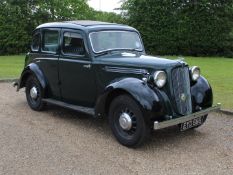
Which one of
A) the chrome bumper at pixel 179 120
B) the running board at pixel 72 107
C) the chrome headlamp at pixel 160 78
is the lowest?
the running board at pixel 72 107

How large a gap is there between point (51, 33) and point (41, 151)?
301 centimetres

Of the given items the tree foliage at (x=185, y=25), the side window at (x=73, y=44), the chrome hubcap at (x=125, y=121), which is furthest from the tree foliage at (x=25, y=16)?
the chrome hubcap at (x=125, y=121)

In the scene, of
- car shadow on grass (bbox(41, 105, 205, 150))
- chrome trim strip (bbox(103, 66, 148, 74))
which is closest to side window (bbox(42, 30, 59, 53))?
car shadow on grass (bbox(41, 105, 205, 150))

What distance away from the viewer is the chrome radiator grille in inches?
258

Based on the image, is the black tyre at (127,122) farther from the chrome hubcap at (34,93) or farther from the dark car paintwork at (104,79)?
the chrome hubcap at (34,93)

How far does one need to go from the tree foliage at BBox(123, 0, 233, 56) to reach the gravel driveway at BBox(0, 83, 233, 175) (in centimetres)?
1484

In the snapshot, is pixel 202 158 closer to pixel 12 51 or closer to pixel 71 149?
pixel 71 149

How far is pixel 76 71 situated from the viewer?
25.0 ft

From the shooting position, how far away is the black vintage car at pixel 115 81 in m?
6.36

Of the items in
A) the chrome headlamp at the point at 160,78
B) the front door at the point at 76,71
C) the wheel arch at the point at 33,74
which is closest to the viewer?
the chrome headlamp at the point at 160,78

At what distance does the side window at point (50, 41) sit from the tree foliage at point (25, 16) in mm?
14778

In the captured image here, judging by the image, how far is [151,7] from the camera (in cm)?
2309

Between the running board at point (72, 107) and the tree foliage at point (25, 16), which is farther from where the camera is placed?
the tree foliage at point (25, 16)

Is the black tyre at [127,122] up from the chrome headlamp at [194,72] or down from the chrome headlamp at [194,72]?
down
